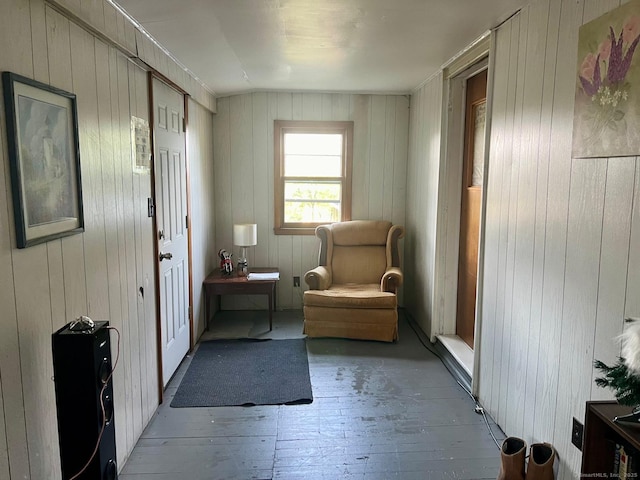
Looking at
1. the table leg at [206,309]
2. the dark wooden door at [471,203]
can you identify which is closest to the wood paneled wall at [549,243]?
the dark wooden door at [471,203]

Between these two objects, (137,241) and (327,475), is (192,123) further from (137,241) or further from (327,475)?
(327,475)

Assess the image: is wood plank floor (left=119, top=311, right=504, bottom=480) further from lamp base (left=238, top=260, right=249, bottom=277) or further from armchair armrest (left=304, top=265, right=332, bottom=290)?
lamp base (left=238, top=260, right=249, bottom=277)

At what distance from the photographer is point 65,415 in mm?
1549

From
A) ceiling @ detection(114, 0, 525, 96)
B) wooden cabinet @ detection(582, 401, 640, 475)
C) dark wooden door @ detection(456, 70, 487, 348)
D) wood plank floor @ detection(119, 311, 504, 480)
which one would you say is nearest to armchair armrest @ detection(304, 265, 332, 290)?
wood plank floor @ detection(119, 311, 504, 480)

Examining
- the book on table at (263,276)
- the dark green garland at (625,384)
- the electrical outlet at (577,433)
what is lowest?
the electrical outlet at (577,433)

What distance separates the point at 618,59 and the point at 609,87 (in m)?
0.09

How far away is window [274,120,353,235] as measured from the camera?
4.75 metres

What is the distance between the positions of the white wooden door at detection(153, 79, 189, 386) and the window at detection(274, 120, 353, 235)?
140cm

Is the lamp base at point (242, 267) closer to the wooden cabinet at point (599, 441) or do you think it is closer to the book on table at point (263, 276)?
the book on table at point (263, 276)

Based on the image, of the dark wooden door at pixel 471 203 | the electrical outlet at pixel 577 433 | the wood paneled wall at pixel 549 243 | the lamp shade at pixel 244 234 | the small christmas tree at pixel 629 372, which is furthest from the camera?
the lamp shade at pixel 244 234

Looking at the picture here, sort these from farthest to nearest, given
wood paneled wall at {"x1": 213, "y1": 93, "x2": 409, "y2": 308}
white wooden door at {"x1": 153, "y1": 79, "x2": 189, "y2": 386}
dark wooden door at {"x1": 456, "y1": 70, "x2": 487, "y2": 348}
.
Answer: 1. wood paneled wall at {"x1": 213, "y1": 93, "x2": 409, "y2": 308}
2. dark wooden door at {"x1": 456, "y1": 70, "x2": 487, "y2": 348}
3. white wooden door at {"x1": 153, "y1": 79, "x2": 189, "y2": 386}

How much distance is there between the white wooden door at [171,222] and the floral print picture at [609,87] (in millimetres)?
2267

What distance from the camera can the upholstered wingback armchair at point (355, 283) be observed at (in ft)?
12.7

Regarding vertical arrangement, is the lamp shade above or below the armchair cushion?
above
